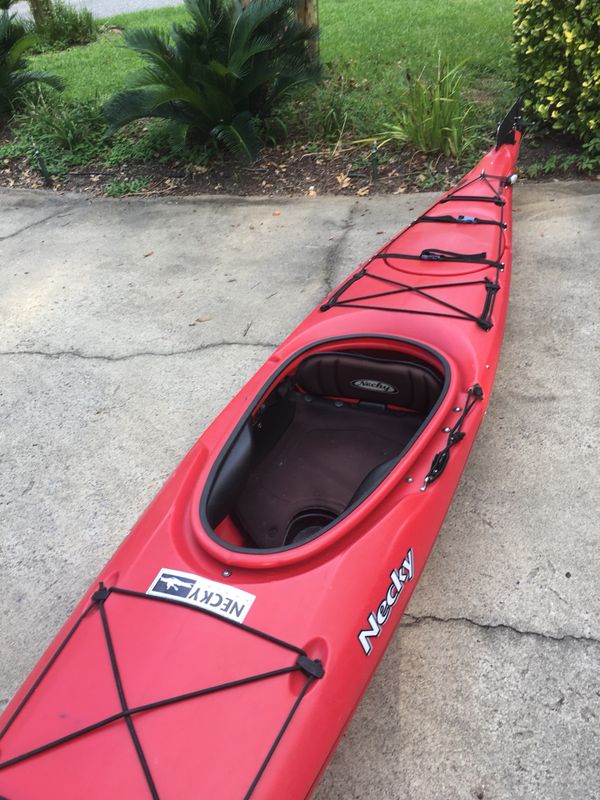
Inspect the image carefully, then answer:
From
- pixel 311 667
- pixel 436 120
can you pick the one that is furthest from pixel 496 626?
pixel 436 120

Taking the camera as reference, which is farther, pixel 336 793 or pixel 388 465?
pixel 388 465

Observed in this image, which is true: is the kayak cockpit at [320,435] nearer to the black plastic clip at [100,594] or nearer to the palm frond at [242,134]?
the black plastic clip at [100,594]

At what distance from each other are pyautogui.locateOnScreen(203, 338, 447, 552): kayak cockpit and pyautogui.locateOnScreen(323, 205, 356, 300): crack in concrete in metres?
1.45

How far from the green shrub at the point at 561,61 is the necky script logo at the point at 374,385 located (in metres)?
3.36

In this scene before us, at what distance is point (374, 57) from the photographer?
23.8 ft

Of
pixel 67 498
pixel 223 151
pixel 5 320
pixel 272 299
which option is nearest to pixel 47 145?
pixel 223 151

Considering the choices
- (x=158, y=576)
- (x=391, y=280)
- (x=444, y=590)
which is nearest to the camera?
(x=158, y=576)

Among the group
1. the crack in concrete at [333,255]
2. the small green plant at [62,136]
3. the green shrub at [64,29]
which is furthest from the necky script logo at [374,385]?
the green shrub at [64,29]

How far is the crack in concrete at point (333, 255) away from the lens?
4.26 meters

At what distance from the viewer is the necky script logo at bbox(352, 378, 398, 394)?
8.77 ft

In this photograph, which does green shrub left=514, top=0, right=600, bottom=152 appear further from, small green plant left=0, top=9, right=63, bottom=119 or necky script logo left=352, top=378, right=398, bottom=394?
small green plant left=0, top=9, right=63, bottom=119

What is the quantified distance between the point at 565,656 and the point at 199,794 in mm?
1319

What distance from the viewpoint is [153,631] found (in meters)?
1.78

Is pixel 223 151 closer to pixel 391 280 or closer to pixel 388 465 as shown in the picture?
pixel 391 280
